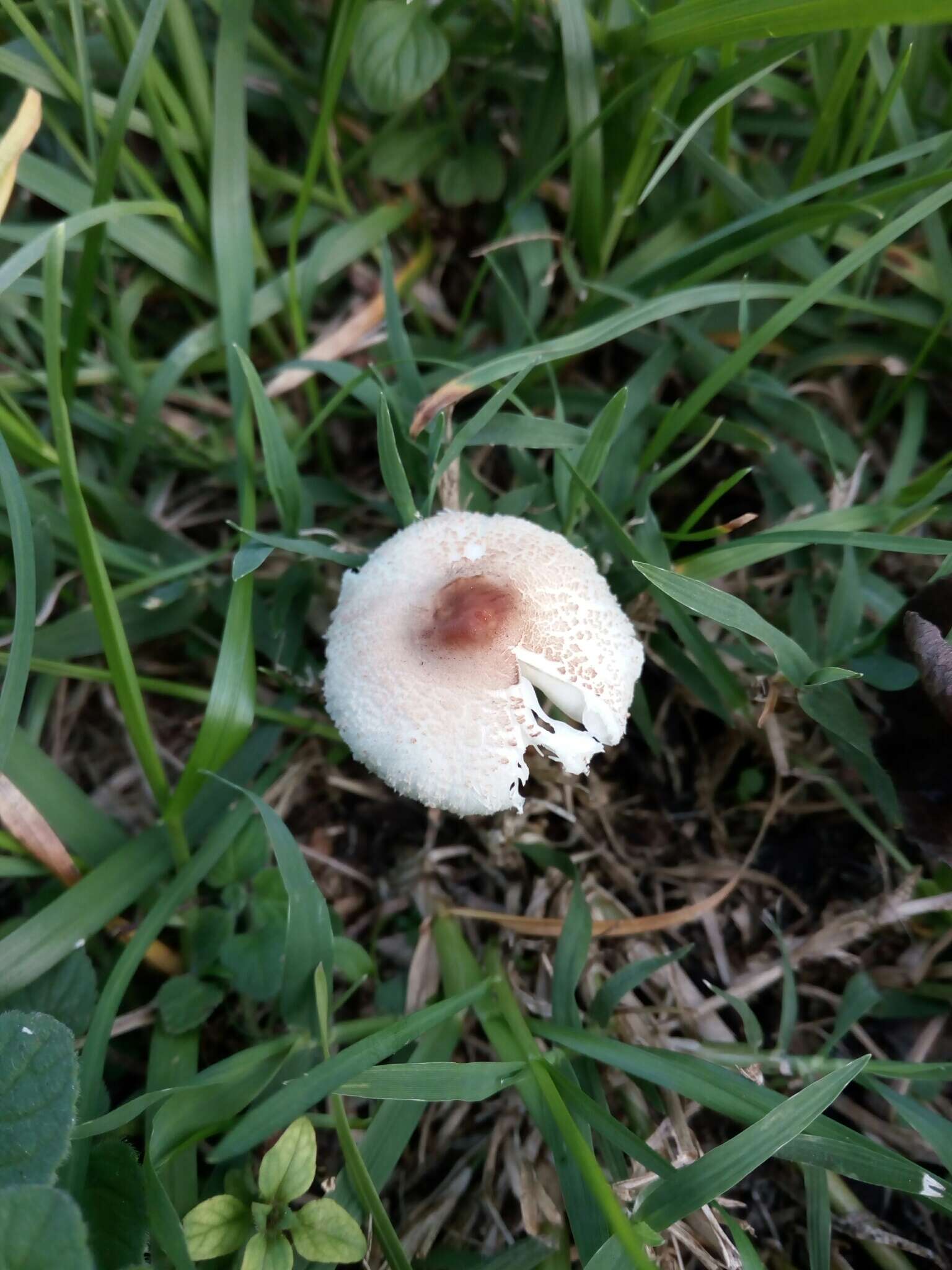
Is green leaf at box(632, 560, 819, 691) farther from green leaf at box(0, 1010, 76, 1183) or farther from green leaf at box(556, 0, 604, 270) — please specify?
green leaf at box(0, 1010, 76, 1183)

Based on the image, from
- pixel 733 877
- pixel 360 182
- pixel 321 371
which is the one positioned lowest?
pixel 733 877

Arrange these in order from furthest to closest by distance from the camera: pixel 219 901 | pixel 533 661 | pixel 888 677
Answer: pixel 219 901
pixel 888 677
pixel 533 661

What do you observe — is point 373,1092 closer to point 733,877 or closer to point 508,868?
point 508,868

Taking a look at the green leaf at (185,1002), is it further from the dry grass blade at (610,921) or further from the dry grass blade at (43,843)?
the dry grass blade at (610,921)

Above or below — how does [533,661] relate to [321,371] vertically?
below

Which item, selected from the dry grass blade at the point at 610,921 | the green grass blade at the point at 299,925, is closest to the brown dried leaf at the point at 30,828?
the green grass blade at the point at 299,925

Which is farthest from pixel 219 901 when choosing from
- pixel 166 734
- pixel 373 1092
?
pixel 373 1092

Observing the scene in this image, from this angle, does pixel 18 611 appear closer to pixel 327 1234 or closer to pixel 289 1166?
pixel 289 1166
